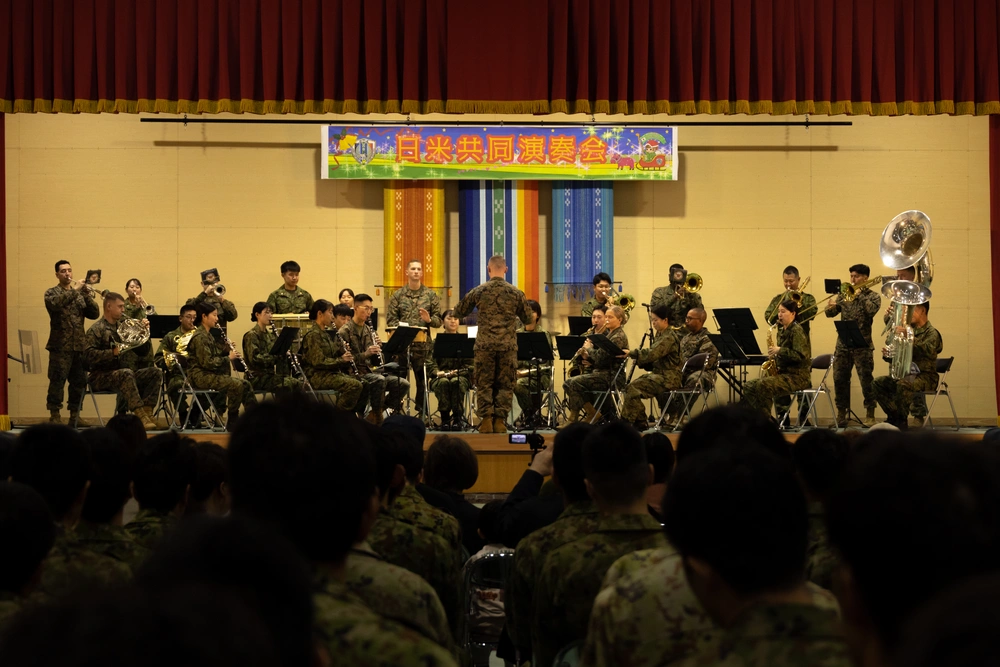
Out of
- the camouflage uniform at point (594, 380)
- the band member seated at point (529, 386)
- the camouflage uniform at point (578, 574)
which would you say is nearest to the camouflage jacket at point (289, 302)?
the band member seated at point (529, 386)

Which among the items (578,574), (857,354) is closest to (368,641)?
(578,574)

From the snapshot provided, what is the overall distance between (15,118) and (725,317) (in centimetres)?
866

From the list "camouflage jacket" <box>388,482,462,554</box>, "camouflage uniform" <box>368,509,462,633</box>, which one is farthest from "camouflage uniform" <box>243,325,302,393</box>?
"camouflage uniform" <box>368,509,462,633</box>

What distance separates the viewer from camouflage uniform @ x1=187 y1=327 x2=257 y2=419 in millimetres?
10031

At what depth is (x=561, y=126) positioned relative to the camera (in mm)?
11961

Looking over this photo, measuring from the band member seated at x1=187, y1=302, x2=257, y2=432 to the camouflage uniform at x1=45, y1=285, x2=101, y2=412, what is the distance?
1446 millimetres

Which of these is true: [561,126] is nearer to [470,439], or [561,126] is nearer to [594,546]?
[470,439]

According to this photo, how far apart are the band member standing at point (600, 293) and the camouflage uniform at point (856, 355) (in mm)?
2373

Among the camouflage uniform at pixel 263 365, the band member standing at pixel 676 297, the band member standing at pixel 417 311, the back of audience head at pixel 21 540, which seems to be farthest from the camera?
the band member standing at pixel 676 297

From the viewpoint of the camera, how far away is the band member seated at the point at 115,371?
10336mm

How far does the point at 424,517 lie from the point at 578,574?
0.76m

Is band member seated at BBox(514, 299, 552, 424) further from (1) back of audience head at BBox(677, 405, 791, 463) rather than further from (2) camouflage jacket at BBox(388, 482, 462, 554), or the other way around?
(1) back of audience head at BBox(677, 405, 791, 463)

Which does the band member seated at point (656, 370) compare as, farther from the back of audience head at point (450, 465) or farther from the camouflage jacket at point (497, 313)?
the back of audience head at point (450, 465)

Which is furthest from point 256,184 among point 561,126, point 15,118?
point 561,126
